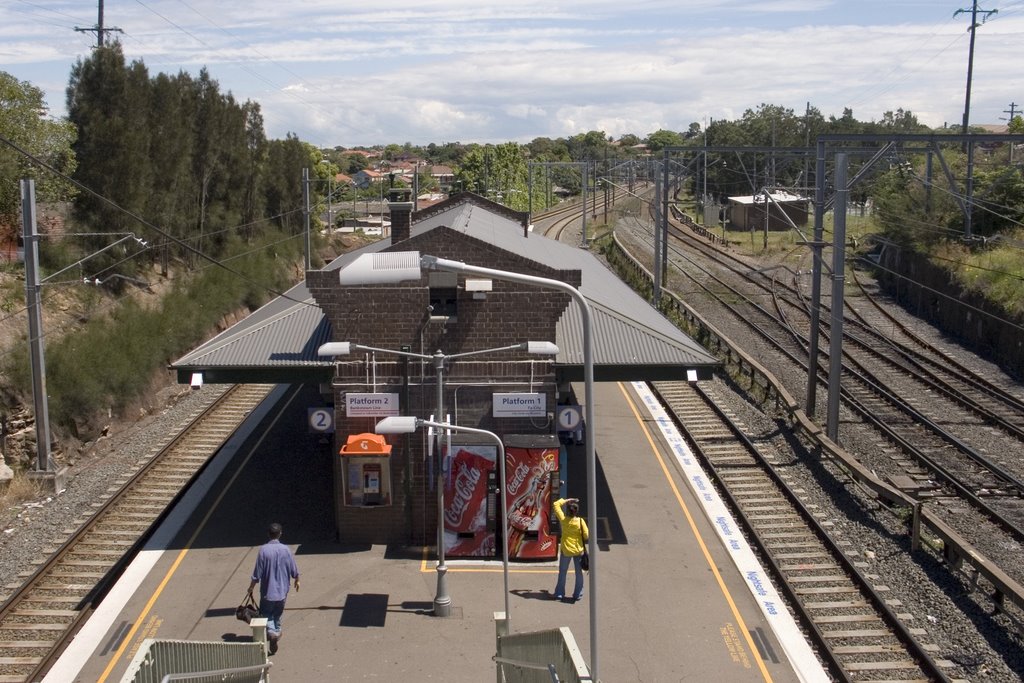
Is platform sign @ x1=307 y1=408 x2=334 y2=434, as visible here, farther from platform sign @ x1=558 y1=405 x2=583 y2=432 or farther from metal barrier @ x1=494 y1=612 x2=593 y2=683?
metal barrier @ x1=494 y1=612 x2=593 y2=683

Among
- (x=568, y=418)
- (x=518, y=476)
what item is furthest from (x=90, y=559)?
(x=568, y=418)

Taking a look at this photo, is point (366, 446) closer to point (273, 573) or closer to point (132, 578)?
point (273, 573)

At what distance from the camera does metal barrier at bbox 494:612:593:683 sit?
7738mm

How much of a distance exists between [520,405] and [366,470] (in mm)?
2573

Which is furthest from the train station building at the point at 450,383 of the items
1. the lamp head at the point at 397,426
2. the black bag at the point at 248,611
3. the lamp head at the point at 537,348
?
the black bag at the point at 248,611

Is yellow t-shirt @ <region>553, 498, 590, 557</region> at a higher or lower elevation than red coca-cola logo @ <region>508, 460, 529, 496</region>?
lower

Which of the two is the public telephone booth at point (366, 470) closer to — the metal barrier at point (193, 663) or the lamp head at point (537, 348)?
the lamp head at point (537, 348)

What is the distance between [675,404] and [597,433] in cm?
325

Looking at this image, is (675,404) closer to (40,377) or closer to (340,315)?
(340,315)

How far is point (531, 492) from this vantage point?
14.7 meters

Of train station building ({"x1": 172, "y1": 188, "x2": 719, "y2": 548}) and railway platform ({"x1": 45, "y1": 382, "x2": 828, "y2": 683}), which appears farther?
train station building ({"x1": 172, "y1": 188, "x2": 719, "y2": 548})

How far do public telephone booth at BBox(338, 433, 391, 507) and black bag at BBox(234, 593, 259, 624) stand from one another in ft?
9.70

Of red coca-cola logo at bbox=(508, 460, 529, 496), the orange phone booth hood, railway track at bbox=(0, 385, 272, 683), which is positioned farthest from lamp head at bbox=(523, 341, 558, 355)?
railway track at bbox=(0, 385, 272, 683)

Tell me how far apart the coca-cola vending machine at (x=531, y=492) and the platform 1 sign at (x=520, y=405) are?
0.34 meters
